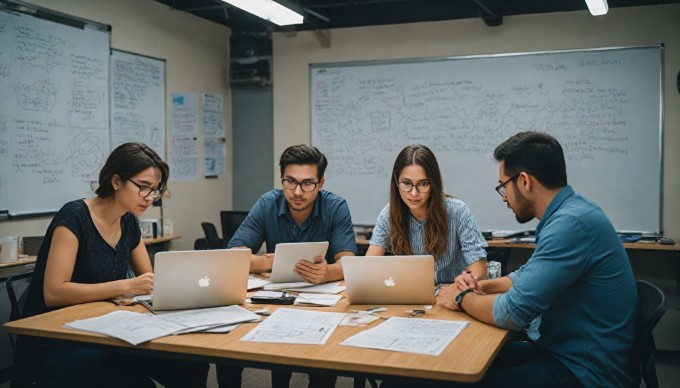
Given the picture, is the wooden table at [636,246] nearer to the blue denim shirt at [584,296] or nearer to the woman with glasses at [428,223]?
the woman with glasses at [428,223]

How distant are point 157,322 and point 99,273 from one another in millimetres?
539

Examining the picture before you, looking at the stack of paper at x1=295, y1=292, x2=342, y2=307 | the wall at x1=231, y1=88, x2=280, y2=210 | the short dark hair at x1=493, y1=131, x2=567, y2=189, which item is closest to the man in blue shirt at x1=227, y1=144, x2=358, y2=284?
the stack of paper at x1=295, y1=292, x2=342, y2=307

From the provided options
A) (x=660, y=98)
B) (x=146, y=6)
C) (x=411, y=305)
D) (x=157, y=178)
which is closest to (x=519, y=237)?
(x=660, y=98)

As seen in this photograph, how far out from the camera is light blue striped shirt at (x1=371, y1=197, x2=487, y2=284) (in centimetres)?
272

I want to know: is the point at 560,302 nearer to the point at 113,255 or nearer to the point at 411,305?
the point at 411,305

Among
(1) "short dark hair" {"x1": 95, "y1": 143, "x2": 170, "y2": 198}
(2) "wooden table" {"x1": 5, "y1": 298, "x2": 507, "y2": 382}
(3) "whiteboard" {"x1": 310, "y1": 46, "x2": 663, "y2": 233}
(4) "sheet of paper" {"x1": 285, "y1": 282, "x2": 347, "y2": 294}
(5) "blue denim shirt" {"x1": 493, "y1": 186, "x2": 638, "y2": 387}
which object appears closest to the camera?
(2) "wooden table" {"x1": 5, "y1": 298, "x2": 507, "y2": 382}

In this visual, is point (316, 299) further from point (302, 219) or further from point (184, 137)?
point (184, 137)

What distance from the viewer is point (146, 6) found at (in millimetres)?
4777

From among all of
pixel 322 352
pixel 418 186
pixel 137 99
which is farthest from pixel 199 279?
pixel 137 99

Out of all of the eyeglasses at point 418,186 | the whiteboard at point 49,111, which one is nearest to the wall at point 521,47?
the whiteboard at point 49,111

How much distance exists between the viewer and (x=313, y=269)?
2.57 meters

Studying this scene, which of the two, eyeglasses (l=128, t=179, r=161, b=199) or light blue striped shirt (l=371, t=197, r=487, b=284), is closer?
eyeglasses (l=128, t=179, r=161, b=199)

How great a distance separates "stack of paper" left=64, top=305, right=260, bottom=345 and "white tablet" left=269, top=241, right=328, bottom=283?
395 mm

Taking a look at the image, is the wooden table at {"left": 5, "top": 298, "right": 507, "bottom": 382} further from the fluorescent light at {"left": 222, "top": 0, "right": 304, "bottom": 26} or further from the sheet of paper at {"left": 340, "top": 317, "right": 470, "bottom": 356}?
the fluorescent light at {"left": 222, "top": 0, "right": 304, "bottom": 26}
